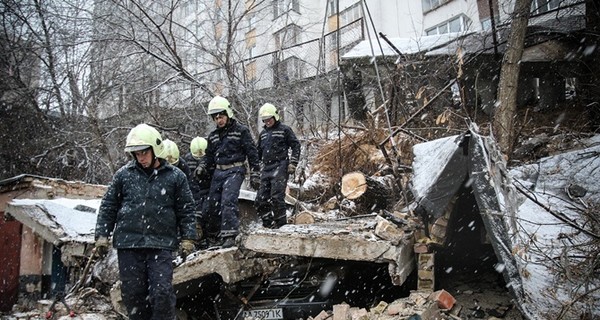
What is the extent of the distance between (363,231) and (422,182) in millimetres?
833

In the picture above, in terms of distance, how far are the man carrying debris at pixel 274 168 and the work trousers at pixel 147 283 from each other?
1.87 meters

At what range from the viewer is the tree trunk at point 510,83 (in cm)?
657

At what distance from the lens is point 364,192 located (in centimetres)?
671

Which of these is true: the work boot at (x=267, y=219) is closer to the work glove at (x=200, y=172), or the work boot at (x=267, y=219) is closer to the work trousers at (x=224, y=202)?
the work trousers at (x=224, y=202)

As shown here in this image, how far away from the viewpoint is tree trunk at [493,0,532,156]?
21.6 ft

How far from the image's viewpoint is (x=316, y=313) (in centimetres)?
390

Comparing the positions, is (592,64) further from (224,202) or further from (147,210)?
(147,210)

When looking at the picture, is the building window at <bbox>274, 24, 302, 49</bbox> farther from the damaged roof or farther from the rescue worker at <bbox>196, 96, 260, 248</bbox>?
the damaged roof

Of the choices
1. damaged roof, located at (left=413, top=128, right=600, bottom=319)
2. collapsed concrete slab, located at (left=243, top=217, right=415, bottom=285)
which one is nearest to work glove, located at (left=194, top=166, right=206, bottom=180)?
collapsed concrete slab, located at (left=243, top=217, right=415, bottom=285)

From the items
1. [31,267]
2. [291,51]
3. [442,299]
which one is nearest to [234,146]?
[442,299]

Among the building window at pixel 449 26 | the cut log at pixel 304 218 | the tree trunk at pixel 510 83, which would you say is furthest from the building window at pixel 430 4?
the cut log at pixel 304 218

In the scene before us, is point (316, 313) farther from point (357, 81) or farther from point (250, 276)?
point (357, 81)

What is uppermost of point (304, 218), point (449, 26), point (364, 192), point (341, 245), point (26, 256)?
point (449, 26)

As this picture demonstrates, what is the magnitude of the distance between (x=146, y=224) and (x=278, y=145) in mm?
2256
